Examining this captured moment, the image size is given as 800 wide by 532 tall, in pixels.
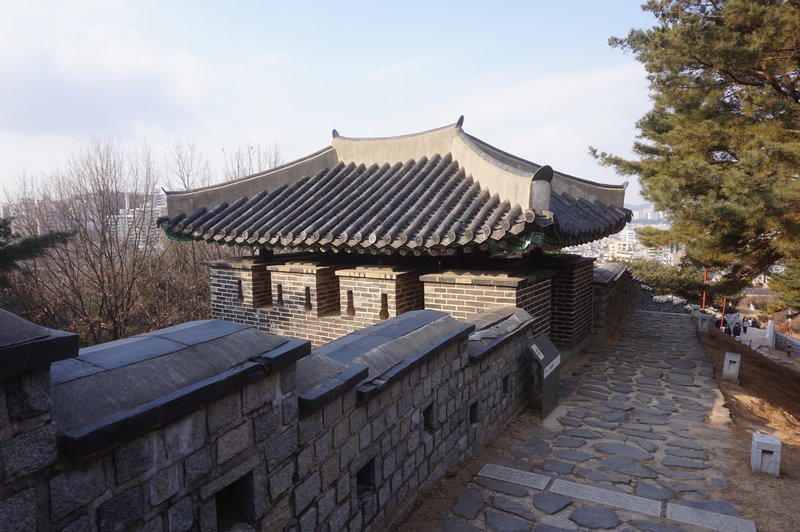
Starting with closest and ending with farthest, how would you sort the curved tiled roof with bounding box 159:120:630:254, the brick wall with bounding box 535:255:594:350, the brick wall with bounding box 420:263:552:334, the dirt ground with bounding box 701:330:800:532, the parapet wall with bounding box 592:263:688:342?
1. the dirt ground with bounding box 701:330:800:532
2. the curved tiled roof with bounding box 159:120:630:254
3. the brick wall with bounding box 420:263:552:334
4. the brick wall with bounding box 535:255:594:350
5. the parapet wall with bounding box 592:263:688:342

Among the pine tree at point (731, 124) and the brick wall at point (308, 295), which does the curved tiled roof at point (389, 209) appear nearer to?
the brick wall at point (308, 295)

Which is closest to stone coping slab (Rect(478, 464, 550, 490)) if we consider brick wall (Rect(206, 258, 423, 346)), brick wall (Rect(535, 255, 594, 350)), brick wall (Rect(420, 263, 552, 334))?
brick wall (Rect(420, 263, 552, 334))

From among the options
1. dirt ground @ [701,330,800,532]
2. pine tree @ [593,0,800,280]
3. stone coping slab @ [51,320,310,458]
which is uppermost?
pine tree @ [593,0,800,280]

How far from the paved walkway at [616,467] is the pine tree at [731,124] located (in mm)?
3227

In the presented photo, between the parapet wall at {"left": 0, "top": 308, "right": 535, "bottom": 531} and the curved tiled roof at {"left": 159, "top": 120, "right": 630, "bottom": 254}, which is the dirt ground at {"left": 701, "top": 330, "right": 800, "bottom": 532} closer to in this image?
the parapet wall at {"left": 0, "top": 308, "right": 535, "bottom": 531}

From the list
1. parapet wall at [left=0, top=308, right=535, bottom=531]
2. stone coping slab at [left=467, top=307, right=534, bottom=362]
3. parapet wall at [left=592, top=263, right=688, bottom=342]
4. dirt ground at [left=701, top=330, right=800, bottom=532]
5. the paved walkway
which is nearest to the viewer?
parapet wall at [left=0, top=308, right=535, bottom=531]

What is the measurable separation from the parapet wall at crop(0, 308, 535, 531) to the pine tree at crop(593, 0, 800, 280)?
22.1 feet

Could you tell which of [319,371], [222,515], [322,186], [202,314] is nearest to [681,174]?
[322,186]

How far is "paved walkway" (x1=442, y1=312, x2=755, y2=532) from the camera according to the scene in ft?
11.8

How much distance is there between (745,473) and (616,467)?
3.55 feet

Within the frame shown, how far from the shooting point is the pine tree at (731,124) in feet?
26.4

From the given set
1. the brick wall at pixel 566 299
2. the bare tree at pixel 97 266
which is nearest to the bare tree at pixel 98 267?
the bare tree at pixel 97 266

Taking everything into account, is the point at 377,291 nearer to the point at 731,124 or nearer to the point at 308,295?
the point at 308,295

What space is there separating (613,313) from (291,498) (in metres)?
9.84
